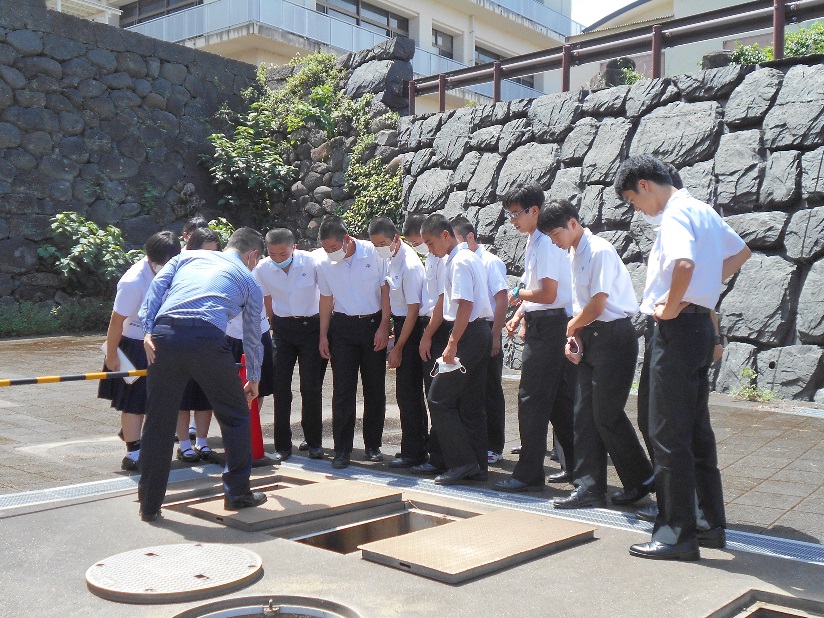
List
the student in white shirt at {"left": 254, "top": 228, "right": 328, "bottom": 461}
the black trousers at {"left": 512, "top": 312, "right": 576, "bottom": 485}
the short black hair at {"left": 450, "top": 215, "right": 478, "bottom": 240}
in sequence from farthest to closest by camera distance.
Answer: the short black hair at {"left": 450, "top": 215, "right": 478, "bottom": 240}
the student in white shirt at {"left": 254, "top": 228, "right": 328, "bottom": 461}
the black trousers at {"left": 512, "top": 312, "right": 576, "bottom": 485}

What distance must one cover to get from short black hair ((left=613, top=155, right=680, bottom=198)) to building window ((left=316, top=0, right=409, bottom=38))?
1848cm

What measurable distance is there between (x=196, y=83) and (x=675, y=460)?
507 inches

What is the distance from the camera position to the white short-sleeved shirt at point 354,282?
6.49 metres

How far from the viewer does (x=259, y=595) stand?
3.50 metres

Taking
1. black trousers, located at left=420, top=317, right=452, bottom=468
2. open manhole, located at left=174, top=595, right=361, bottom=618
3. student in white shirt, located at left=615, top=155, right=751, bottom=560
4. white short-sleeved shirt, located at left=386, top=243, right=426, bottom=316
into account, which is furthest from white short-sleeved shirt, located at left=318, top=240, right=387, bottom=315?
open manhole, located at left=174, top=595, right=361, bottom=618

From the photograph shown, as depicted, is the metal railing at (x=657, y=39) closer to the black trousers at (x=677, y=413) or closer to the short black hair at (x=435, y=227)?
the short black hair at (x=435, y=227)

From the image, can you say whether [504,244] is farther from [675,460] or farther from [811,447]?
[675,460]

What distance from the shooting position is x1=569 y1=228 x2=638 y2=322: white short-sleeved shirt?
4949mm

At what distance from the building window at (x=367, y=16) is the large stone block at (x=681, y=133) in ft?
42.7

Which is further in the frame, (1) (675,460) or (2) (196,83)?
(2) (196,83)

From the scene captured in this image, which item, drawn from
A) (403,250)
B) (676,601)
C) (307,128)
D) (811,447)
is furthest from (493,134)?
(676,601)

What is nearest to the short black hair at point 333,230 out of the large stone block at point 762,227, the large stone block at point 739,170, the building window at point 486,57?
the large stone block at point 762,227

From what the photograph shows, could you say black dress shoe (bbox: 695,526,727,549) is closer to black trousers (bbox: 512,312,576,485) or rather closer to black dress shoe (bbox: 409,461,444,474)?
black trousers (bbox: 512,312,576,485)

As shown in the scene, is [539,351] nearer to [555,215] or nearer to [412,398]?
[555,215]
